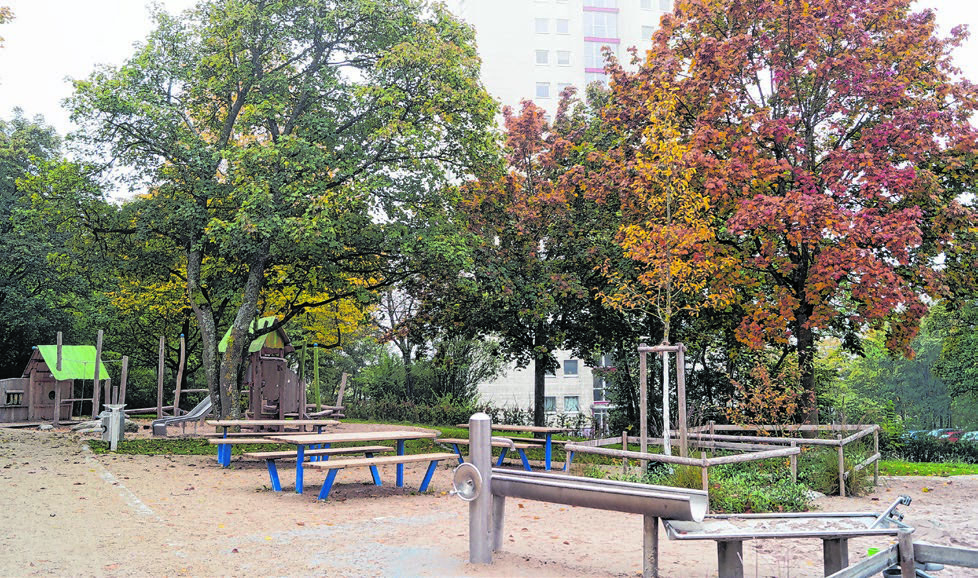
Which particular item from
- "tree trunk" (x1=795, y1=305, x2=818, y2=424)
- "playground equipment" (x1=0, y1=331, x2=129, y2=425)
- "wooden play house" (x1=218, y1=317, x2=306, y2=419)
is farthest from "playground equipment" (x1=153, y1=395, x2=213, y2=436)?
"tree trunk" (x1=795, y1=305, x2=818, y2=424)

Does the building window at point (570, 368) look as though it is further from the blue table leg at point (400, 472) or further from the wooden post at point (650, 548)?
the wooden post at point (650, 548)

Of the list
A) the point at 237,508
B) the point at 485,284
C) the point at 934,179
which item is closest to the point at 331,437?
the point at 237,508

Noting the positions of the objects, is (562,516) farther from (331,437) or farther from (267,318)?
(267,318)

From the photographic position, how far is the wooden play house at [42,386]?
25.0 meters

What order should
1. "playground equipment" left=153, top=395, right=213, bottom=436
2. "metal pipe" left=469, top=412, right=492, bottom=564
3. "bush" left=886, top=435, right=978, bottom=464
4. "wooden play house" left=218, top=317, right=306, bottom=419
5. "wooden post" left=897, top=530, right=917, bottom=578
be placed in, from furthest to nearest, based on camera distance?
"wooden play house" left=218, top=317, right=306, bottom=419
"bush" left=886, top=435, right=978, bottom=464
"playground equipment" left=153, top=395, right=213, bottom=436
"metal pipe" left=469, top=412, right=492, bottom=564
"wooden post" left=897, top=530, right=917, bottom=578

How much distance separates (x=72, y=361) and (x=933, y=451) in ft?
88.7

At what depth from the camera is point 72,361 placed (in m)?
25.3

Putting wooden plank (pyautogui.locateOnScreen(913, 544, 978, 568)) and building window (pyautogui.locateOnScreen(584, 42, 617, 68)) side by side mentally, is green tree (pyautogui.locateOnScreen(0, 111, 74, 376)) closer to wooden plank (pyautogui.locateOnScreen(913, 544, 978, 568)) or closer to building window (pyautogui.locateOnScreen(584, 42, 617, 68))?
wooden plank (pyautogui.locateOnScreen(913, 544, 978, 568))

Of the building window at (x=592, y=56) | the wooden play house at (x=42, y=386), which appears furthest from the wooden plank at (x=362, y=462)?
the building window at (x=592, y=56)

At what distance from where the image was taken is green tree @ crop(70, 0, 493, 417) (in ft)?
52.5

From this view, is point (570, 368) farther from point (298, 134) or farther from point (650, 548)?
point (650, 548)

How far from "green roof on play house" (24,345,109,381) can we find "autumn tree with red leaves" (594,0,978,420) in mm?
19740

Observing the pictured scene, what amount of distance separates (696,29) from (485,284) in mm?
6986

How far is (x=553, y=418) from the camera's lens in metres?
30.6
